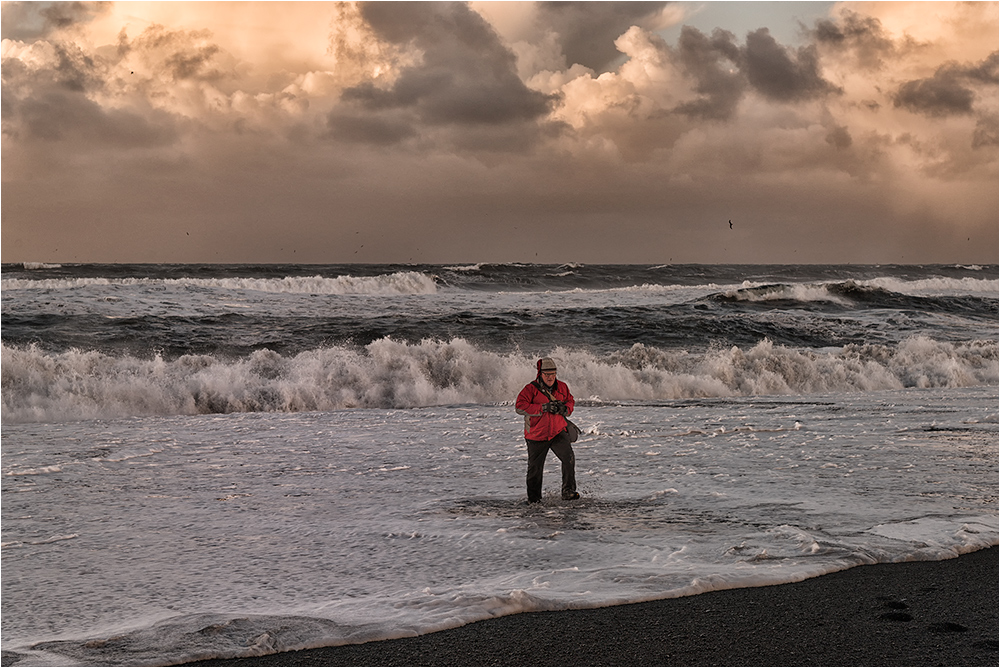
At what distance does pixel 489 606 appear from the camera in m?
5.05

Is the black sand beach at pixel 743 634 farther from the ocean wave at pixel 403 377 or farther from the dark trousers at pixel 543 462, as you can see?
the ocean wave at pixel 403 377

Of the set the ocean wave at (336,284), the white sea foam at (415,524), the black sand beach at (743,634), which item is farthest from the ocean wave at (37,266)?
the black sand beach at (743,634)

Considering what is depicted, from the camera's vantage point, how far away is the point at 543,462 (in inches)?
311

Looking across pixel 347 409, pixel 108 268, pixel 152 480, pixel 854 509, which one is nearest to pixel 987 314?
pixel 347 409

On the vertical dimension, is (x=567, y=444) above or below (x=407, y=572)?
above

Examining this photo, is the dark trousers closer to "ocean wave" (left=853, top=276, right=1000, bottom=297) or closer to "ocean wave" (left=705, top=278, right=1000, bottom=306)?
"ocean wave" (left=705, top=278, right=1000, bottom=306)

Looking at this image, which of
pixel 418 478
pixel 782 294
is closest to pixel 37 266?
pixel 782 294

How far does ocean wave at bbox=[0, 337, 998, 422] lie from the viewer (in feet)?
50.4

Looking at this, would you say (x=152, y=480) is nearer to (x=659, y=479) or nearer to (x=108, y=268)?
(x=659, y=479)

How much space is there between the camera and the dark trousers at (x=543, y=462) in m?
7.84

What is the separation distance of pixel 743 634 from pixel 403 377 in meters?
12.7

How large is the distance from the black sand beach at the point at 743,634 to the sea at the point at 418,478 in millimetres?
178

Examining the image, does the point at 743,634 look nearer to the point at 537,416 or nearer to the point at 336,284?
the point at 537,416

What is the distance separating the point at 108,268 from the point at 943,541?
205 feet
